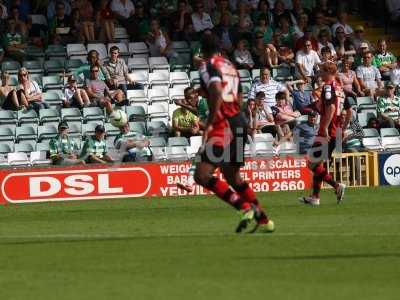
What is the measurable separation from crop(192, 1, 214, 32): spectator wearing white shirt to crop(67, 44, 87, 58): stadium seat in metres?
2.70

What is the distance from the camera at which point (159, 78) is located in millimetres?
28484

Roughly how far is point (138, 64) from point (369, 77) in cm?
504

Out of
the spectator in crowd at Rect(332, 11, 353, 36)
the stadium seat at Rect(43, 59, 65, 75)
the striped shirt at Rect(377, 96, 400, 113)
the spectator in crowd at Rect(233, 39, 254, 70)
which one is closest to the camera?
the stadium seat at Rect(43, 59, 65, 75)

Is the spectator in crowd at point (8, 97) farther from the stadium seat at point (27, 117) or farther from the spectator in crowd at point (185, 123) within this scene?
the spectator in crowd at point (185, 123)

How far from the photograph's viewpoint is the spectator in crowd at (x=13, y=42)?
1094 inches

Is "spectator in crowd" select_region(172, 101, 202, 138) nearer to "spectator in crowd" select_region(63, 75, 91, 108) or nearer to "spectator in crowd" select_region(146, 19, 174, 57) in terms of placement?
"spectator in crowd" select_region(63, 75, 91, 108)

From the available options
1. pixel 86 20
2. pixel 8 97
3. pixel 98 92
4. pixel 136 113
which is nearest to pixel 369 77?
pixel 136 113

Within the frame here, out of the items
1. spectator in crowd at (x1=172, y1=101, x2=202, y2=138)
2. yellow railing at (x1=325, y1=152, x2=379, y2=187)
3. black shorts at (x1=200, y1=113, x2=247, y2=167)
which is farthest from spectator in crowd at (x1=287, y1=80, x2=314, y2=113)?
black shorts at (x1=200, y1=113, x2=247, y2=167)

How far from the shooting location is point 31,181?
24.1 meters

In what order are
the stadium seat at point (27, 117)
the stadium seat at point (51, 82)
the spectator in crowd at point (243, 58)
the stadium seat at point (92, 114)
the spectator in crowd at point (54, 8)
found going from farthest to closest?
the spectator in crowd at point (243, 58) < the spectator in crowd at point (54, 8) < the stadium seat at point (51, 82) < the stadium seat at point (92, 114) < the stadium seat at point (27, 117)

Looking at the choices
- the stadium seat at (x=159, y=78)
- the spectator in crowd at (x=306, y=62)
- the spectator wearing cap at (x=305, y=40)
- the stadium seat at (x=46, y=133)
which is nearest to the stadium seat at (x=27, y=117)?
the stadium seat at (x=46, y=133)

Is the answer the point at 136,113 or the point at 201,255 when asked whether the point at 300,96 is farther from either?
the point at 201,255

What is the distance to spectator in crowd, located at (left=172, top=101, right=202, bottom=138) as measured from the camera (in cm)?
2647

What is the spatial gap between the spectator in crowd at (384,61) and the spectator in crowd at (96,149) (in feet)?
25.4
